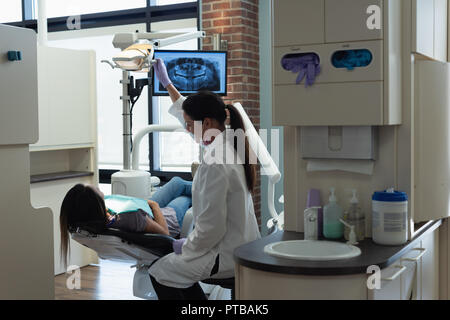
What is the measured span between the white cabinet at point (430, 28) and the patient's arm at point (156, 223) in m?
1.55

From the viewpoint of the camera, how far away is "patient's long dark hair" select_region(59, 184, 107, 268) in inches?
113

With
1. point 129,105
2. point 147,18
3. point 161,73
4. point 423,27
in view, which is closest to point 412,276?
point 423,27

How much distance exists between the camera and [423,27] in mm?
2408

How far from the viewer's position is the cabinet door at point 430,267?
2578 mm

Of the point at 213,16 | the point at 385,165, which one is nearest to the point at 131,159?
the point at 213,16

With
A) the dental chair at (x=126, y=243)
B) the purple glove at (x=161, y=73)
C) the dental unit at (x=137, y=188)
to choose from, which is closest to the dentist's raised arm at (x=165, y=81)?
the purple glove at (x=161, y=73)

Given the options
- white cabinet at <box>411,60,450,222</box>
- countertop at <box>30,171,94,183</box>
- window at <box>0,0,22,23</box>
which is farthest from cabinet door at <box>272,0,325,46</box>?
window at <box>0,0,22,23</box>

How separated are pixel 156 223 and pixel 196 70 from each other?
163 cm

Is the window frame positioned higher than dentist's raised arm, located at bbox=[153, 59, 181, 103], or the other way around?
the window frame

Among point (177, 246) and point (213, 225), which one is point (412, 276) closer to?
point (213, 225)

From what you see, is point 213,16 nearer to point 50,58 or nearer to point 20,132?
point 50,58

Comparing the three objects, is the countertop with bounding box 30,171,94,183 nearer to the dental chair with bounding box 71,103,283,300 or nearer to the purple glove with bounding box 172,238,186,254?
the dental chair with bounding box 71,103,283,300

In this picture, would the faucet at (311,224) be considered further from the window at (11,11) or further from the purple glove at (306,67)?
the window at (11,11)

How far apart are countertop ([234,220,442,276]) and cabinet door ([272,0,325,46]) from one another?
80 cm
